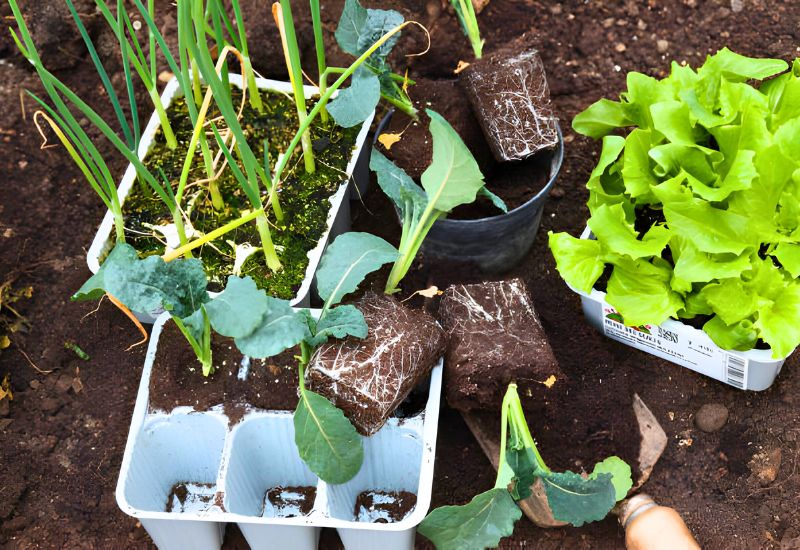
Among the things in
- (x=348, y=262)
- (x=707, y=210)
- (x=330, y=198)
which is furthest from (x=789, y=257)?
(x=330, y=198)

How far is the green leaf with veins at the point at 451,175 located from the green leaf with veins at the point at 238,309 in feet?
1.26

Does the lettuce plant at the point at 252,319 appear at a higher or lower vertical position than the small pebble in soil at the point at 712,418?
higher

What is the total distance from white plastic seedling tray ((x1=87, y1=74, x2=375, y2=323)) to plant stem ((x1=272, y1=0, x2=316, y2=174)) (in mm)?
87

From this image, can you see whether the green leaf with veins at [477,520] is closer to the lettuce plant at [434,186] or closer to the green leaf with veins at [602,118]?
the lettuce plant at [434,186]

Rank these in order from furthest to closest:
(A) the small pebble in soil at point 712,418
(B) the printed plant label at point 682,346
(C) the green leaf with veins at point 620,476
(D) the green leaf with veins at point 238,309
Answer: (A) the small pebble in soil at point 712,418 < (B) the printed plant label at point 682,346 < (C) the green leaf with veins at point 620,476 < (D) the green leaf with veins at point 238,309

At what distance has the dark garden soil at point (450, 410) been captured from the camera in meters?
1.69

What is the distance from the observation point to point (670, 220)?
1469 millimetres

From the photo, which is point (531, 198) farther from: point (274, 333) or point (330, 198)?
point (274, 333)

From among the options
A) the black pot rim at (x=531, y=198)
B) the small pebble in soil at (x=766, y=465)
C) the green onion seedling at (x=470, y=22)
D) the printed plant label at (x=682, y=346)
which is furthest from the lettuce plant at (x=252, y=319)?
the small pebble in soil at (x=766, y=465)

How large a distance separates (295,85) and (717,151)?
0.76 meters

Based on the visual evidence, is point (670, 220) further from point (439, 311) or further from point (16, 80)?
point (16, 80)

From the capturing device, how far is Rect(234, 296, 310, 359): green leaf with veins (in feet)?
4.58

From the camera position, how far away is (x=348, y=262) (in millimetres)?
1556

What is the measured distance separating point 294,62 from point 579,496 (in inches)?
35.9
